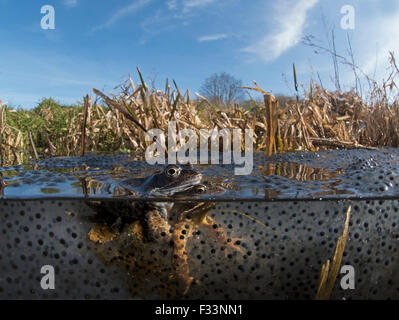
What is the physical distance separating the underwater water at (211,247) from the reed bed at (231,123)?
4.48 feet

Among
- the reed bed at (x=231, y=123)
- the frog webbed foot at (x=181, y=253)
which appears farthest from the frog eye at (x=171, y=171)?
the reed bed at (x=231, y=123)

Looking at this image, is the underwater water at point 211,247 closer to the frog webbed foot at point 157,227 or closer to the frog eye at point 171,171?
the frog webbed foot at point 157,227

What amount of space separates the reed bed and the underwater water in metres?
1.37

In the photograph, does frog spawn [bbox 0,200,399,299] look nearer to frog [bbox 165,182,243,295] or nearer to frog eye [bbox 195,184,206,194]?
frog [bbox 165,182,243,295]

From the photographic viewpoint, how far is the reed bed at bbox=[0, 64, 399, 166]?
382 cm

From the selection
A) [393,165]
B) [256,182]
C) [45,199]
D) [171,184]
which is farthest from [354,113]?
[45,199]

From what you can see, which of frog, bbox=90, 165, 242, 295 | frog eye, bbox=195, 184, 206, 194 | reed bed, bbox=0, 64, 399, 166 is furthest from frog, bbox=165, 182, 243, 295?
reed bed, bbox=0, 64, 399, 166

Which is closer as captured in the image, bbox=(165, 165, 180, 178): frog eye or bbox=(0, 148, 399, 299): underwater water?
bbox=(0, 148, 399, 299): underwater water

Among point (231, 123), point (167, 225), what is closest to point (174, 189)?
point (167, 225)

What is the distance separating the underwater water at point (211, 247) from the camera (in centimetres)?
185
